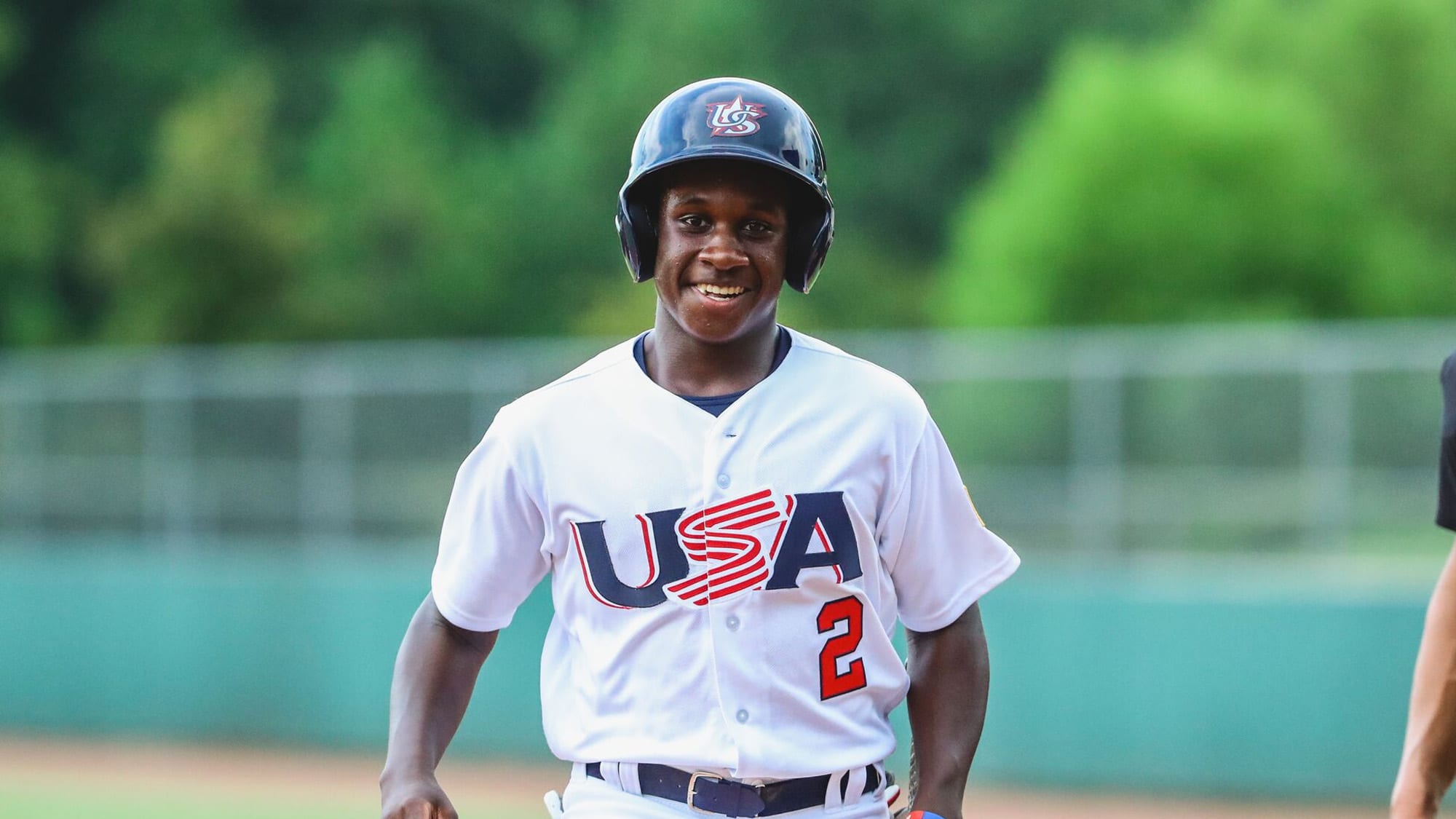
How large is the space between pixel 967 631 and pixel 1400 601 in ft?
27.2

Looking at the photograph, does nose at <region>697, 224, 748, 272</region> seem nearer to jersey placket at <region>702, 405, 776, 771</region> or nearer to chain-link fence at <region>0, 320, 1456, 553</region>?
jersey placket at <region>702, 405, 776, 771</region>

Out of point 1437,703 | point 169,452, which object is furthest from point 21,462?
point 1437,703

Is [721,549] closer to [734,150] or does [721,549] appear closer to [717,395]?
[717,395]

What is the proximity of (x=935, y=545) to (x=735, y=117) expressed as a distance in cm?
79

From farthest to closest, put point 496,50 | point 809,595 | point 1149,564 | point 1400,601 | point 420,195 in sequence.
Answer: point 496,50 < point 420,195 < point 1149,564 < point 1400,601 < point 809,595

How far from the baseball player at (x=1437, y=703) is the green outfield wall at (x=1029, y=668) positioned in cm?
756

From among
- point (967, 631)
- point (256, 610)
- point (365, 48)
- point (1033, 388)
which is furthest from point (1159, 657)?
point (365, 48)

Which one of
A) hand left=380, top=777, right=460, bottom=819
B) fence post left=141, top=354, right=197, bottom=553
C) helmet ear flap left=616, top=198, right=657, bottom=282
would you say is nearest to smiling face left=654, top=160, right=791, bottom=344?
helmet ear flap left=616, top=198, right=657, bottom=282

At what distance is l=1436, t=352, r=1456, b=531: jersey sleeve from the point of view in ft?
11.4

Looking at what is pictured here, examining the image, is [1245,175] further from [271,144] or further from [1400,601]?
[271,144]

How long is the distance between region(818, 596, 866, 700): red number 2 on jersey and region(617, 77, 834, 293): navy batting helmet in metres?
0.61

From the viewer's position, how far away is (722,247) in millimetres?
3090

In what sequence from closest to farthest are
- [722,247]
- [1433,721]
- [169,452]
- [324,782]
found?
[722,247], [1433,721], [324,782], [169,452]

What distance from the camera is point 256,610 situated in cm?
1362
